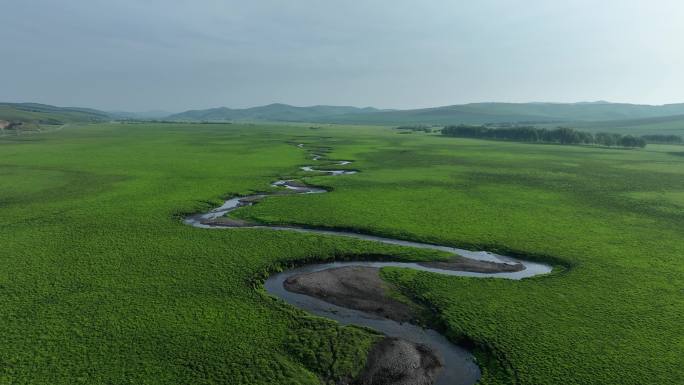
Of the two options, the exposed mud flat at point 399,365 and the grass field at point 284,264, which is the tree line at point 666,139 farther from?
the exposed mud flat at point 399,365

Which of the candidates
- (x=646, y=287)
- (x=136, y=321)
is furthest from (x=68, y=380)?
(x=646, y=287)

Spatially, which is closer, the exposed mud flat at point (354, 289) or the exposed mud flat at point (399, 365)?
the exposed mud flat at point (399, 365)

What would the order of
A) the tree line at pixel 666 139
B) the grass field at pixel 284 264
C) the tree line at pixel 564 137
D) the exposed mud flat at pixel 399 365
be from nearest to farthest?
1. the exposed mud flat at pixel 399 365
2. the grass field at pixel 284 264
3. the tree line at pixel 564 137
4. the tree line at pixel 666 139

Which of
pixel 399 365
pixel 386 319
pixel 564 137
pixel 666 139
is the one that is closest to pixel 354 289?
pixel 386 319

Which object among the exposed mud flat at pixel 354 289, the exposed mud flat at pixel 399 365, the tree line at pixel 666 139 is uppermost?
the tree line at pixel 666 139

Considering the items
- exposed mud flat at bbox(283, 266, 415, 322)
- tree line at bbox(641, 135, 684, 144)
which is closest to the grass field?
exposed mud flat at bbox(283, 266, 415, 322)

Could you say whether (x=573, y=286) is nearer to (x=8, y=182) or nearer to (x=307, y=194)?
(x=307, y=194)

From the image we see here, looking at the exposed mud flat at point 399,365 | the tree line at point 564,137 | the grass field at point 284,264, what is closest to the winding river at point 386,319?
the exposed mud flat at point 399,365

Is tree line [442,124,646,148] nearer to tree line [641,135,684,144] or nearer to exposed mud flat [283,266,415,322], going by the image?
tree line [641,135,684,144]

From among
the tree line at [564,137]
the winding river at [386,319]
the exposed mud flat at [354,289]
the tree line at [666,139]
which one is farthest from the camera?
the tree line at [666,139]
